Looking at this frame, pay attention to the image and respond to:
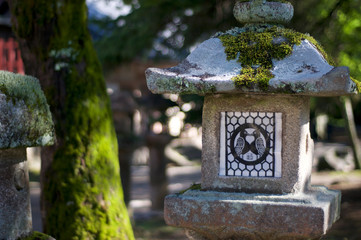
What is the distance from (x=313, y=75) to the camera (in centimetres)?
282

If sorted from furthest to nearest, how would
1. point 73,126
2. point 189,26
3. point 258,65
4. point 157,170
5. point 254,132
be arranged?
point 157,170, point 189,26, point 73,126, point 254,132, point 258,65

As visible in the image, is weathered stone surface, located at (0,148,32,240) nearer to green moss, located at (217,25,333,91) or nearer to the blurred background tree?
green moss, located at (217,25,333,91)

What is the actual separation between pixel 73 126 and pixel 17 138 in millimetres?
1386

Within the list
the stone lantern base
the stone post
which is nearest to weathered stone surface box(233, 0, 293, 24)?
the stone lantern base

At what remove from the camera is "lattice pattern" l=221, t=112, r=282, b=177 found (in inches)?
125

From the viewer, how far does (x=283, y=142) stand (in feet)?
10.4

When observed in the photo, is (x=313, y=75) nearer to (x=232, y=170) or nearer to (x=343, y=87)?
(x=343, y=87)

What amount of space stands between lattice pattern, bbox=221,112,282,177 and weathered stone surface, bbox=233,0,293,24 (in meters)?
0.67

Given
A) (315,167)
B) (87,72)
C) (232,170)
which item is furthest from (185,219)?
(315,167)

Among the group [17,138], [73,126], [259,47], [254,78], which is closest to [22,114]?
[17,138]

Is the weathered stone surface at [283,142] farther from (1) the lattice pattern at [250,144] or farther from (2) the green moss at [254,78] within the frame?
(2) the green moss at [254,78]

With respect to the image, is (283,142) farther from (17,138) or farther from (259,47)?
(17,138)

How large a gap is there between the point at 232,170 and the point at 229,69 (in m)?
0.70

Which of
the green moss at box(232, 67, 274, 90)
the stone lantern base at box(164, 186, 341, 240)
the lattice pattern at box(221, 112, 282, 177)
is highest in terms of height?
the green moss at box(232, 67, 274, 90)
